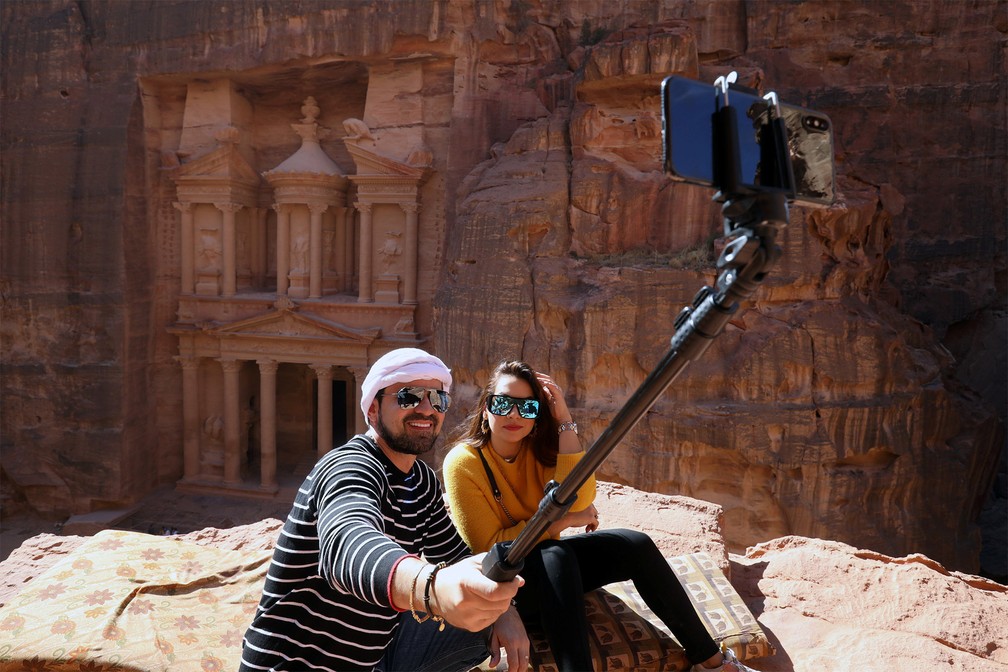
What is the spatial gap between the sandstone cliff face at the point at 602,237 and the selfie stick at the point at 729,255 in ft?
27.5

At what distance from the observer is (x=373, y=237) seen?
15.1 m

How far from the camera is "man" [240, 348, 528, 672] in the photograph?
1555 mm

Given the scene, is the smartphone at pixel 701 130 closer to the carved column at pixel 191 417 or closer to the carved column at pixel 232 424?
the carved column at pixel 232 424

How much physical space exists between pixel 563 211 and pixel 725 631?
8.07 m

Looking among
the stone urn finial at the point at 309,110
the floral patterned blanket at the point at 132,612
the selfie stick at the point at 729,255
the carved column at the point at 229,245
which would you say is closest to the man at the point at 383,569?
the selfie stick at the point at 729,255

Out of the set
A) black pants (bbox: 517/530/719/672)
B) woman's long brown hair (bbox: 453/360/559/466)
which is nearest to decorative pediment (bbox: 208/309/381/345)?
woman's long brown hair (bbox: 453/360/559/466)

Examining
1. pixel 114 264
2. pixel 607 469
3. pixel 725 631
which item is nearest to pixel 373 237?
pixel 114 264

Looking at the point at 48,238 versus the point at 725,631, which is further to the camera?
the point at 48,238

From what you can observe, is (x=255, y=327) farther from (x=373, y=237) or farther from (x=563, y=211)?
(x=563, y=211)

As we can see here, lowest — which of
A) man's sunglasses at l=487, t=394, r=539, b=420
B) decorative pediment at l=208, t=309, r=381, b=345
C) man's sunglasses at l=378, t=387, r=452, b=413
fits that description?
decorative pediment at l=208, t=309, r=381, b=345

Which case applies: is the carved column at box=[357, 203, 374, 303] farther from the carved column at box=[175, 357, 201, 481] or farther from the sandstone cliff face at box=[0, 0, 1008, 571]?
the carved column at box=[175, 357, 201, 481]

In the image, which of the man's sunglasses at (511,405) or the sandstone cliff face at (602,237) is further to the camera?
the sandstone cliff face at (602,237)

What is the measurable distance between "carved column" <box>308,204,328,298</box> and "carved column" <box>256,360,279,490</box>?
74.0 inches

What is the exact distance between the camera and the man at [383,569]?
5.10 ft
